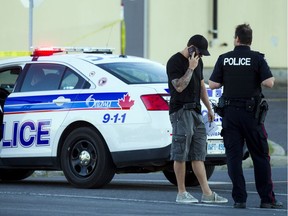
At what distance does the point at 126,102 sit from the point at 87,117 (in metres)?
0.51

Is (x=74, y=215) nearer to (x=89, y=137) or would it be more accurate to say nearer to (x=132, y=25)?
(x=89, y=137)

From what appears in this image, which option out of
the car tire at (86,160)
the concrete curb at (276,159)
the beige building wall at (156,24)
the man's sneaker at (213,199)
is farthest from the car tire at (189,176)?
the beige building wall at (156,24)

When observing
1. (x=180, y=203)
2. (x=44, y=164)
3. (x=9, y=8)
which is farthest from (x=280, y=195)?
(x=9, y=8)

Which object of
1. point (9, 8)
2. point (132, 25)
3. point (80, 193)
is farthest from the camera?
point (132, 25)

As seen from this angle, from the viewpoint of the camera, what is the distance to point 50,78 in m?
13.6

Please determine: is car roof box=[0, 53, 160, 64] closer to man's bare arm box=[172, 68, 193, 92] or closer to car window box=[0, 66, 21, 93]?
car window box=[0, 66, 21, 93]

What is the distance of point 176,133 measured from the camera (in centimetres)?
1183

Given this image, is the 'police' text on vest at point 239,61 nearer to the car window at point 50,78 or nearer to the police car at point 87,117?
the police car at point 87,117

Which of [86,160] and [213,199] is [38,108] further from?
[213,199]

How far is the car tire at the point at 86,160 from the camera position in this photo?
1285cm

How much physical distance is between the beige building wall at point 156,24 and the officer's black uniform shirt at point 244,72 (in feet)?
50.5

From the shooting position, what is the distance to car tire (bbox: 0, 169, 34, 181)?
14570 millimetres

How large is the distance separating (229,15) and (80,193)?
19.4m

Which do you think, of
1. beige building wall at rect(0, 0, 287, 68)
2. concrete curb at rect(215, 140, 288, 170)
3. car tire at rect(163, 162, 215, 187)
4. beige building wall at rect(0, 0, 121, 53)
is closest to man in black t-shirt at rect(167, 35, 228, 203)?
car tire at rect(163, 162, 215, 187)
